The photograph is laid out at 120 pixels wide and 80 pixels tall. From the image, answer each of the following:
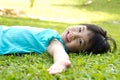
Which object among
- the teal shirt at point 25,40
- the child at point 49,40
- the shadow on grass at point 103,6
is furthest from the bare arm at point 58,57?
the shadow on grass at point 103,6

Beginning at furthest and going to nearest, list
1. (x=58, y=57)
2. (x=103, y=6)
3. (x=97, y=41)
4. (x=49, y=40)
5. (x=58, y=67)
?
1. (x=103, y=6)
2. (x=97, y=41)
3. (x=49, y=40)
4. (x=58, y=57)
5. (x=58, y=67)

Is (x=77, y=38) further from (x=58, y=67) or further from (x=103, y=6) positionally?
(x=103, y=6)

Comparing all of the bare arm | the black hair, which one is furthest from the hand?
the black hair

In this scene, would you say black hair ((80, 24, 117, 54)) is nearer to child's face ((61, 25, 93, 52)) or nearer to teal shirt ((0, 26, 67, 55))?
child's face ((61, 25, 93, 52))

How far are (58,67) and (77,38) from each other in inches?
37.5

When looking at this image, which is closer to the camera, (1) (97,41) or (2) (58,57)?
(2) (58,57)

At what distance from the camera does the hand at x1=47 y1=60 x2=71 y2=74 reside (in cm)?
360

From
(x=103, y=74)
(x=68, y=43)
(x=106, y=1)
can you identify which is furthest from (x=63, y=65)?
(x=106, y=1)

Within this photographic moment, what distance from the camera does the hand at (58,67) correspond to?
11.8 feet

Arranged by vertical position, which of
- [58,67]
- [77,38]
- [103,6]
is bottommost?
[103,6]

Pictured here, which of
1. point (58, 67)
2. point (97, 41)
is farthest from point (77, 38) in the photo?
point (58, 67)

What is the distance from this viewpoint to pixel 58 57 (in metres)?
3.97

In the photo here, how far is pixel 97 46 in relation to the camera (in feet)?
A: 15.5

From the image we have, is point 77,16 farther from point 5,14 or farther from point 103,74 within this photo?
point 103,74
